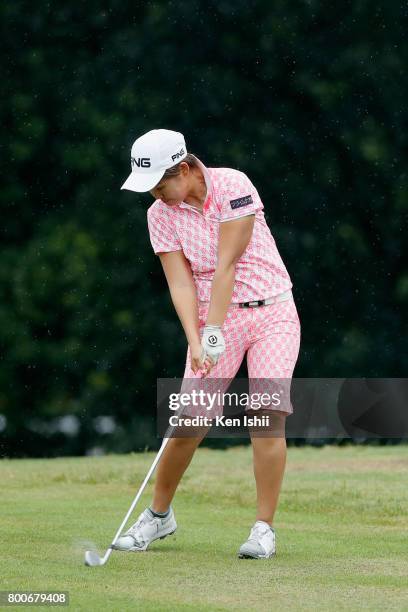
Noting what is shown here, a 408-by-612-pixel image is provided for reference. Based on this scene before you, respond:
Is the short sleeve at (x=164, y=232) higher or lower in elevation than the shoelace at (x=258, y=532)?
higher

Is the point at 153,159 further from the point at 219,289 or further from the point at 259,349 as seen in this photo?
the point at 259,349

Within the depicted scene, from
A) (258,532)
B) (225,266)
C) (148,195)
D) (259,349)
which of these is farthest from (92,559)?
(148,195)

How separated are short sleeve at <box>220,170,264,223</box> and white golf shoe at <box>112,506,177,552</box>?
50.1 inches

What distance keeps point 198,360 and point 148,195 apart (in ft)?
33.5

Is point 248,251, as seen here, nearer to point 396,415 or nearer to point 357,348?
point 396,415

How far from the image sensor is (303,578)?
491cm

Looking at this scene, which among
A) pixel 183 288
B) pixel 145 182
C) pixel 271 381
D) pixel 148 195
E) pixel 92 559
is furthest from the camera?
pixel 148 195

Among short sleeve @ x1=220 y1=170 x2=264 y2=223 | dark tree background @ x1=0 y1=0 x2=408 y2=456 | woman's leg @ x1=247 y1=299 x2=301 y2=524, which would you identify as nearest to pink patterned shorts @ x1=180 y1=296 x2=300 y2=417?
woman's leg @ x1=247 y1=299 x2=301 y2=524

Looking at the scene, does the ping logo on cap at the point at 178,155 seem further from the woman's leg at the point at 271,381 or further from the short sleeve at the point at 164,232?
the woman's leg at the point at 271,381

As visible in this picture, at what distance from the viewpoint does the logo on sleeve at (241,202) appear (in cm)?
539

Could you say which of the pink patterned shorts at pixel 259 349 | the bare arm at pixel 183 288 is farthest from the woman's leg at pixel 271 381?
the bare arm at pixel 183 288

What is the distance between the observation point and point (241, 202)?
17.7 feet

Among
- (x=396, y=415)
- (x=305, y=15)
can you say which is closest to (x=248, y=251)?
(x=396, y=415)

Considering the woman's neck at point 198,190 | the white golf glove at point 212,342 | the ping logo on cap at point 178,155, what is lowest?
the white golf glove at point 212,342
